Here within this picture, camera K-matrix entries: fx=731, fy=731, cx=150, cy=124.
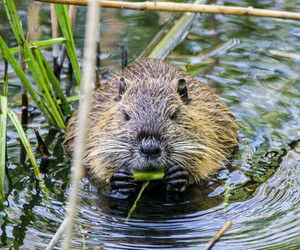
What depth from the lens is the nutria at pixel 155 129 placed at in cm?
397

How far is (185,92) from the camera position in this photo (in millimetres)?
4473

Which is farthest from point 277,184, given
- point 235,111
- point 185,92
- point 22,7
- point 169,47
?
point 22,7

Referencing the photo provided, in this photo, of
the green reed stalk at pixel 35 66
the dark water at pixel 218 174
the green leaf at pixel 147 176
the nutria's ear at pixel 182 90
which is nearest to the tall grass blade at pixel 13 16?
the green reed stalk at pixel 35 66

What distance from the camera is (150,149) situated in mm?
3779

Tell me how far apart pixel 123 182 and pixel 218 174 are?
0.73 meters

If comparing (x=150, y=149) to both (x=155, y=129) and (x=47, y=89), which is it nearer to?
(x=155, y=129)

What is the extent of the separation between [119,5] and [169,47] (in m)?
2.32

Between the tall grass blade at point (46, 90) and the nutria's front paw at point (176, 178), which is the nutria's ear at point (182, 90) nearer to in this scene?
the nutria's front paw at point (176, 178)

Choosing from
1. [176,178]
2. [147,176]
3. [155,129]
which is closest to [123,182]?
[147,176]

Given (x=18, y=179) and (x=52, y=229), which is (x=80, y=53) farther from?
(x=52, y=229)

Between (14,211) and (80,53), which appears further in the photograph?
(80,53)

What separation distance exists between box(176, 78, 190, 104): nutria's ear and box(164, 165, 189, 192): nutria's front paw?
53cm

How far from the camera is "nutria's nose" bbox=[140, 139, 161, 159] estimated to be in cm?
379

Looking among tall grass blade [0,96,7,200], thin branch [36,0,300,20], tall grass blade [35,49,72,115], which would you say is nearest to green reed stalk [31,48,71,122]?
tall grass blade [35,49,72,115]
